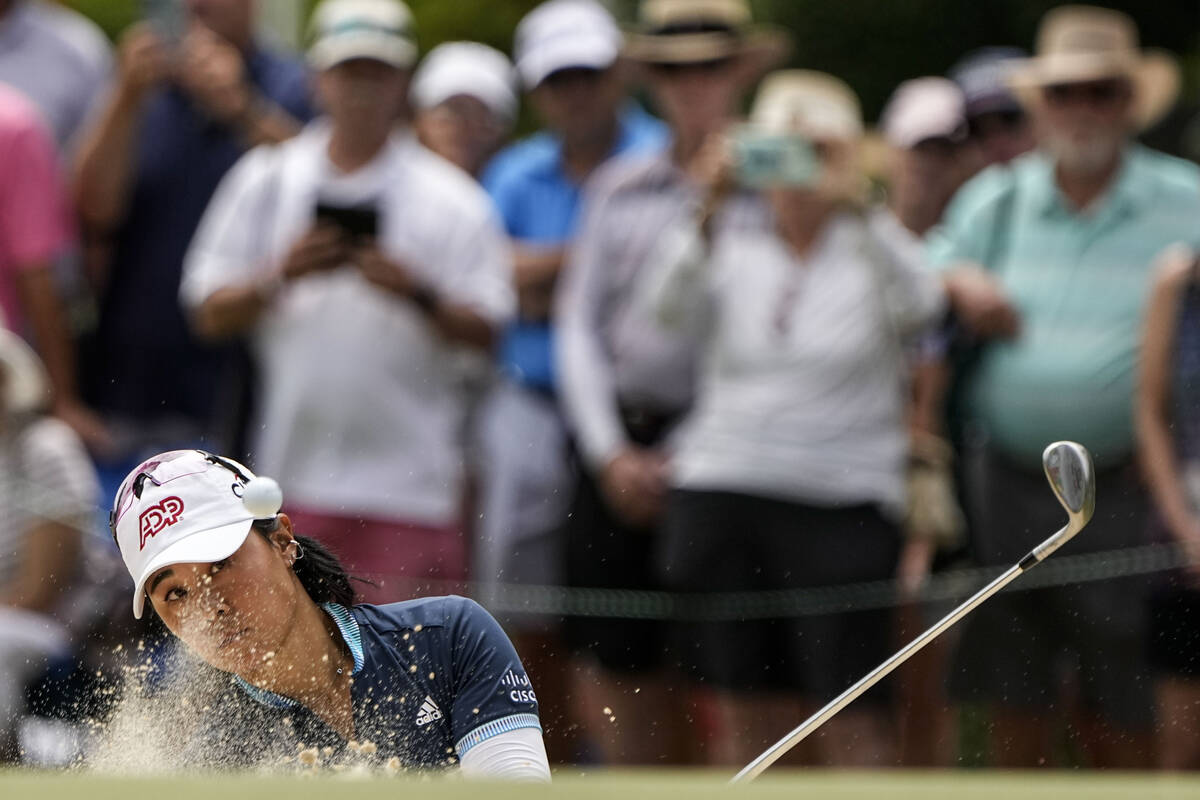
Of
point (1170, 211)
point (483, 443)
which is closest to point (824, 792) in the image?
point (483, 443)

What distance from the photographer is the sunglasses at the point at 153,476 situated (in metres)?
2.29

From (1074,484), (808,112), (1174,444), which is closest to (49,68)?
(808,112)

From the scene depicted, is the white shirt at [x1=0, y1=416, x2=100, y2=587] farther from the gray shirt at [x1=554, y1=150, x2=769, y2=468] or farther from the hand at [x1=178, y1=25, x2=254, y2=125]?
the gray shirt at [x1=554, y1=150, x2=769, y2=468]

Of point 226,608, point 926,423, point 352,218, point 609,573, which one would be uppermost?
point 226,608

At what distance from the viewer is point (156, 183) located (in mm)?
5633

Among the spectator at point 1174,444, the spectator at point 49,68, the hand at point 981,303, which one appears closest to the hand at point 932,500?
the hand at point 981,303

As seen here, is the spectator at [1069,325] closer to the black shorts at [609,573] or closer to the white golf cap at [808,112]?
the white golf cap at [808,112]

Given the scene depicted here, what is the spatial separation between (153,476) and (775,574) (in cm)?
213

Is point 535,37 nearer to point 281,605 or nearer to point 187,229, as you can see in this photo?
point 187,229

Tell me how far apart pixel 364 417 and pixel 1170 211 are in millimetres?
2151

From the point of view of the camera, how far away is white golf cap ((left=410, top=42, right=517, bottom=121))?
652 centimetres

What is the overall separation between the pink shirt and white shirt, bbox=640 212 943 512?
1.76 meters

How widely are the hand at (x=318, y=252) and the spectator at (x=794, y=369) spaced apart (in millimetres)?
906

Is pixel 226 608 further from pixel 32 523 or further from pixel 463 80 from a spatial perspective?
pixel 463 80
